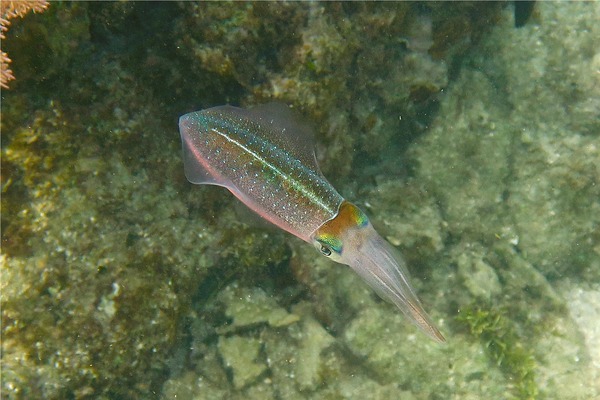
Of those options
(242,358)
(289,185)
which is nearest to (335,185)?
(289,185)

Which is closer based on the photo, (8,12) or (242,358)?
(8,12)

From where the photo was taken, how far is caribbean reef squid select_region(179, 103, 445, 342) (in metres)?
3.18

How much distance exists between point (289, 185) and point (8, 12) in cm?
262

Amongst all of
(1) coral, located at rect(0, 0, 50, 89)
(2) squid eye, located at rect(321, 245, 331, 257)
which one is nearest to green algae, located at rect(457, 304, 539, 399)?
(2) squid eye, located at rect(321, 245, 331, 257)

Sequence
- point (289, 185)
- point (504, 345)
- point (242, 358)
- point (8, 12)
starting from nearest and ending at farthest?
point (8, 12) → point (289, 185) → point (242, 358) → point (504, 345)

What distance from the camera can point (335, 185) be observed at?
17.0 ft

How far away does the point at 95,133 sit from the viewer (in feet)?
13.1

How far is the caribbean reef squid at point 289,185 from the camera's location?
3.18 m

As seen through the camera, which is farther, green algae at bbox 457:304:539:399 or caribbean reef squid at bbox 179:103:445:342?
green algae at bbox 457:304:539:399

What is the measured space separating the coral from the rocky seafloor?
315mm

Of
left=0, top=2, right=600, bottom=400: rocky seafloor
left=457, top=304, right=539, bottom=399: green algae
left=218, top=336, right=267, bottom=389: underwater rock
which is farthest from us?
left=457, top=304, right=539, bottom=399: green algae

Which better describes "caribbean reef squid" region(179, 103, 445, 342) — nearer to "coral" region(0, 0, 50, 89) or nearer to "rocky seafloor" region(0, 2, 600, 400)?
"rocky seafloor" region(0, 2, 600, 400)

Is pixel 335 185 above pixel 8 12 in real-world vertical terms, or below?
below

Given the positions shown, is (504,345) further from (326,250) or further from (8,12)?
(8,12)
